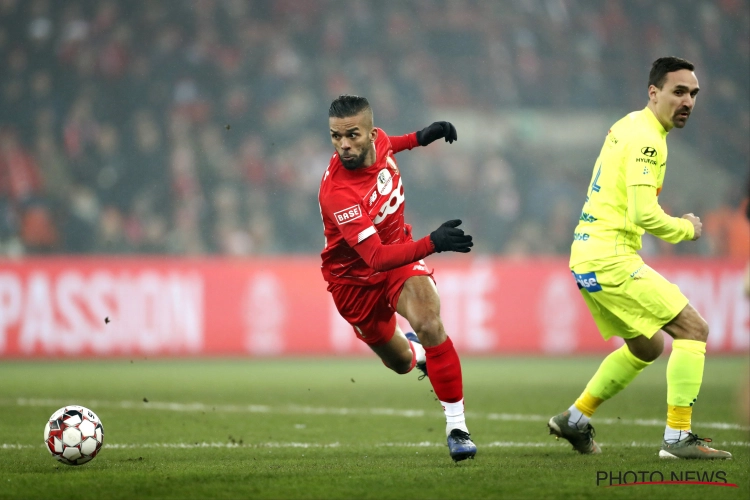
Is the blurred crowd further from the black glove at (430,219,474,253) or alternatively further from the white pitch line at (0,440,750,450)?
the black glove at (430,219,474,253)

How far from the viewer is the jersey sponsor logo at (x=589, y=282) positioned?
19.6 feet

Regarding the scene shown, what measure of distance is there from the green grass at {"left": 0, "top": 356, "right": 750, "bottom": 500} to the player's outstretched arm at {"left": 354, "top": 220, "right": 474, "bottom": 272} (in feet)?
3.78

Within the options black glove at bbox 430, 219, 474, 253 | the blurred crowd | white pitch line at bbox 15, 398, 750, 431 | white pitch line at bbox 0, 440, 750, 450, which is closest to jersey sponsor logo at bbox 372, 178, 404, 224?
black glove at bbox 430, 219, 474, 253

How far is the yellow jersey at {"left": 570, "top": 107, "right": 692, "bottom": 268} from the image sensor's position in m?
5.72

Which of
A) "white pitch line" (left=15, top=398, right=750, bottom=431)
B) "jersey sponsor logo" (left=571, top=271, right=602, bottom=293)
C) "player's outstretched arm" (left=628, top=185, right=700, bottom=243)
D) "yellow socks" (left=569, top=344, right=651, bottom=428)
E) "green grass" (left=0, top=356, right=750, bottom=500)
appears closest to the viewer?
"green grass" (left=0, top=356, right=750, bottom=500)

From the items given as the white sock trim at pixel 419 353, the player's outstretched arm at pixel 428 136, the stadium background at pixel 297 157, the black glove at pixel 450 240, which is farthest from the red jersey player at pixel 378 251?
the stadium background at pixel 297 157

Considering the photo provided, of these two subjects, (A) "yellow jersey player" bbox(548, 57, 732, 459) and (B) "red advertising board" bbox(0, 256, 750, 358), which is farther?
(B) "red advertising board" bbox(0, 256, 750, 358)

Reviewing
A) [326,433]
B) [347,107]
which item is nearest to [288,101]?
[326,433]

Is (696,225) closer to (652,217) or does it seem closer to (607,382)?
(652,217)

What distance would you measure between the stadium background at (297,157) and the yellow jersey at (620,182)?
25.5 feet

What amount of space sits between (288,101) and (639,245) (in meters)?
12.5

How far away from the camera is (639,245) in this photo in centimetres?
603

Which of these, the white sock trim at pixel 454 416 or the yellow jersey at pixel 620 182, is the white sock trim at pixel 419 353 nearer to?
the white sock trim at pixel 454 416

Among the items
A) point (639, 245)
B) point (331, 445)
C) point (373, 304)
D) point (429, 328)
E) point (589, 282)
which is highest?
point (639, 245)
